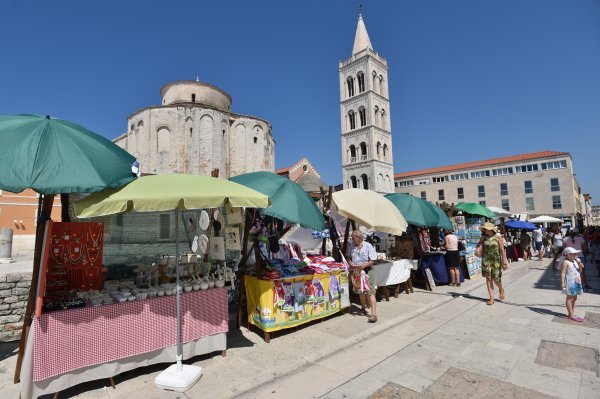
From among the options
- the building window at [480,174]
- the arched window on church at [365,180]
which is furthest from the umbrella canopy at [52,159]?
the building window at [480,174]

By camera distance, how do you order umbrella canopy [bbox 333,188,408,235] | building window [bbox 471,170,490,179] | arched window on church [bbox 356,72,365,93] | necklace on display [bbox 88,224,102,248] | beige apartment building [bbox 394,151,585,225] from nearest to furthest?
1. necklace on display [bbox 88,224,102,248]
2. umbrella canopy [bbox 333,188,408,235]
3. arched window on church [bbox 356,72,365,93]
4. beige apartment building [bbox 394,151,585,225]
5. building window [bbox 471,170,490,179]

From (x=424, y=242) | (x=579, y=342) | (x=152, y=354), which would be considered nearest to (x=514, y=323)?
(x=579, y=342)

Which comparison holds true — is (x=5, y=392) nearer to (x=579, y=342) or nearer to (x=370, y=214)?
(x=370, y=214)

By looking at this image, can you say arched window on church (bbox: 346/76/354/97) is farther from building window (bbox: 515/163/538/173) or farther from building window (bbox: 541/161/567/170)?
building window (bbox: 541/161/567/170)

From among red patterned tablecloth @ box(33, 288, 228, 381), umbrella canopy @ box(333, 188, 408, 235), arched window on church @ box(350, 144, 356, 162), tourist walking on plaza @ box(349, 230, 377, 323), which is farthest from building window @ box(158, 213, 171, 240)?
arched window on church @ box(350, 144, 356, 162)

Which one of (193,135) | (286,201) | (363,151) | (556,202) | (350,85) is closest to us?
(286,201)

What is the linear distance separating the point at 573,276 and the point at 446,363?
147 inches

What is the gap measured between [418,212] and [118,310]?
7520mm

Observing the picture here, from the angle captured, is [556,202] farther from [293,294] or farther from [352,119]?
[293,294]

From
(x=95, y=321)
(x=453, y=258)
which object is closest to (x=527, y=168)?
(x=453, y=258)

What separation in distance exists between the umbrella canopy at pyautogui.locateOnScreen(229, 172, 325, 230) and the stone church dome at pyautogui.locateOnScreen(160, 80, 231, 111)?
37.3 metres

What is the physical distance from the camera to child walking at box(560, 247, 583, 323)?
5.85 m

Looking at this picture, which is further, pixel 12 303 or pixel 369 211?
pixel 369 211

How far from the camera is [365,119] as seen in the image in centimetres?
4497
